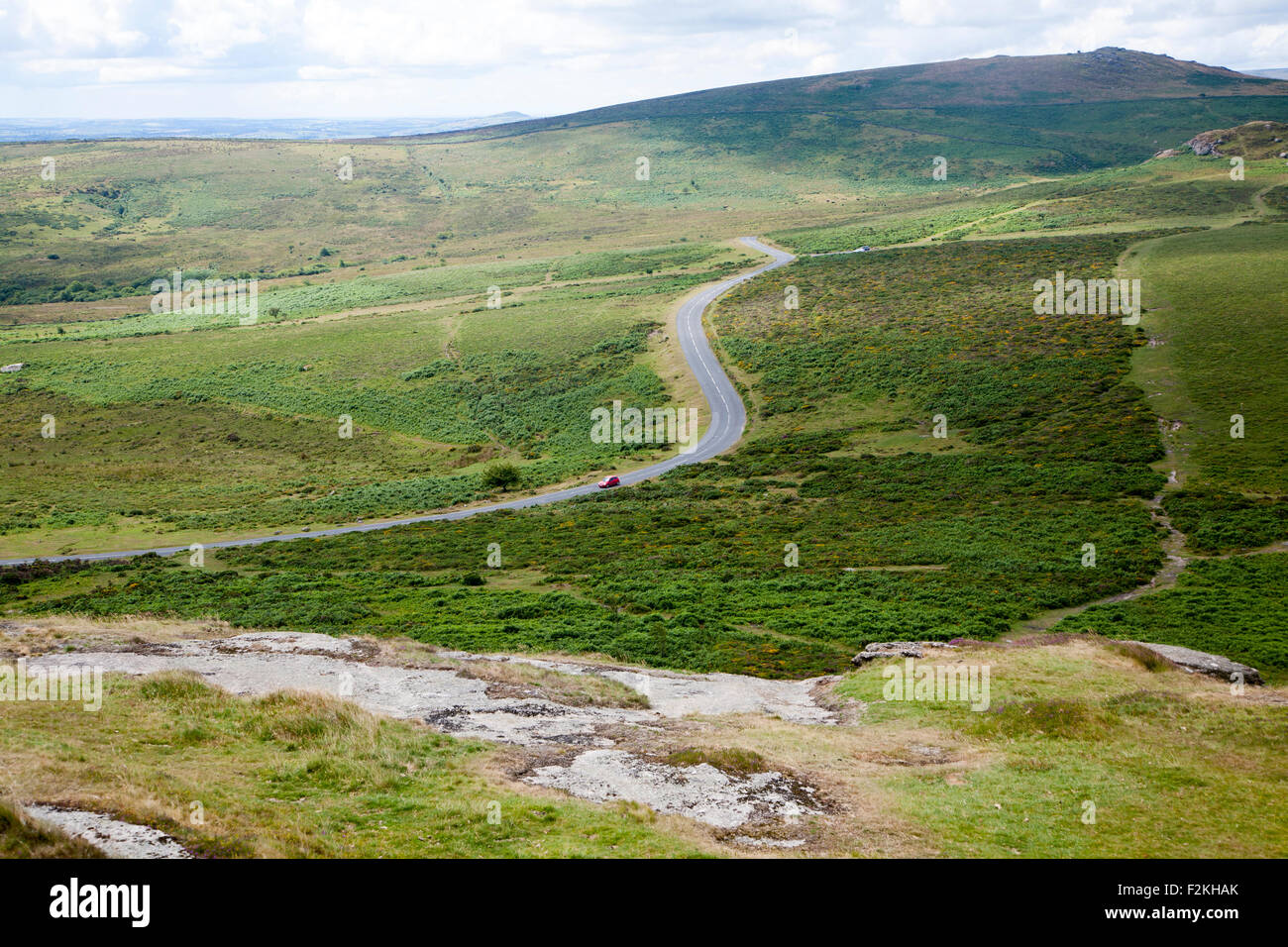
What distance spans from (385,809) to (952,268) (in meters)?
95.0

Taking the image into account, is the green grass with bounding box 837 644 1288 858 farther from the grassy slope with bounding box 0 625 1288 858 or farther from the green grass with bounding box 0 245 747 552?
the green grass with bounding box 0 245 747 552

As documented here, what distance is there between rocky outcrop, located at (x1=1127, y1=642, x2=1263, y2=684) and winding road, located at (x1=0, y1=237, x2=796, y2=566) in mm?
36142

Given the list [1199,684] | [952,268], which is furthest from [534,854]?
[952,268]

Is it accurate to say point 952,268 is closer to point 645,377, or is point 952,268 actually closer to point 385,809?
point 645,377

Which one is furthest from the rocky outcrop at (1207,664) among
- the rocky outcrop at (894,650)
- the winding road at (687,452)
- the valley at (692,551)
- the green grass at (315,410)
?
the green grass at (315,410)

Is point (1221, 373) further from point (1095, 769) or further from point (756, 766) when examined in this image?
point (756, 766)

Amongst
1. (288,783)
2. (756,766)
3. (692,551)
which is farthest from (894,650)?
(288,783)

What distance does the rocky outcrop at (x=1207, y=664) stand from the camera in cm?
2294

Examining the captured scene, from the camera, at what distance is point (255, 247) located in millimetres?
168750

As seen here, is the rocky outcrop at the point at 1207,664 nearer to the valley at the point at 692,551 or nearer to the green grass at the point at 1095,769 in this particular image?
the valley at the point at 692,551

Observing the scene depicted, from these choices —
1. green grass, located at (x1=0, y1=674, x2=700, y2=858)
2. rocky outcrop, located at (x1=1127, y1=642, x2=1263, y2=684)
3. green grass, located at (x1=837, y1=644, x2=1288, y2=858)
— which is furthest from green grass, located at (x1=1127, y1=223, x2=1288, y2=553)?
green grass, located at (x1=0, y1=674, x2=700, y2=858)
